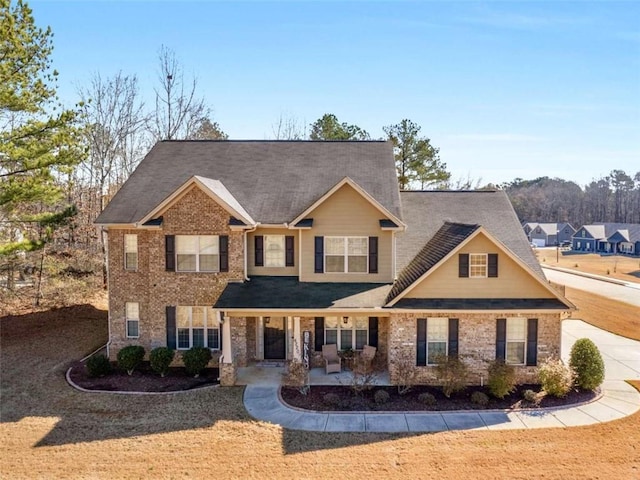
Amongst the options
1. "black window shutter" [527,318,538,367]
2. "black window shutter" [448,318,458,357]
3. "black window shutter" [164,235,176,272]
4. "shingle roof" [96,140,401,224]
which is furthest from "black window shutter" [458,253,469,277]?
"black window shutter" [164,235,176,272]

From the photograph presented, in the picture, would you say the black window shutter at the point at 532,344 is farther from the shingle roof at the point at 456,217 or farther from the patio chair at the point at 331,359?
the patio chair at the point at 331,359

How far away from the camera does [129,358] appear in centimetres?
1634

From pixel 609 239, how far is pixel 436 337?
80.1 m

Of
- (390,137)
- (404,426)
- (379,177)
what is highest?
(390,137)

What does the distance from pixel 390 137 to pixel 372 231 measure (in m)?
25.8

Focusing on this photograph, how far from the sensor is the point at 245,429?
476 inches

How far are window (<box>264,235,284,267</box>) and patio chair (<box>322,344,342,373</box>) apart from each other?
3.99 metres

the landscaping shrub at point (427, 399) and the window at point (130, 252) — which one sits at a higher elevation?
the window at point (130, 252)

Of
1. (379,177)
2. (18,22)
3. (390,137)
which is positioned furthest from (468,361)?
(390,137)

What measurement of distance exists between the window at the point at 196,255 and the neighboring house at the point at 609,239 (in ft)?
267

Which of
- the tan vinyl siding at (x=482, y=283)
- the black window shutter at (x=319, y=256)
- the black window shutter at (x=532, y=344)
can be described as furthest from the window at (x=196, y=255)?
the black window shutter at (x=532, y=344)

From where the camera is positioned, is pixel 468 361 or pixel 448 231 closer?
pixel 468 361

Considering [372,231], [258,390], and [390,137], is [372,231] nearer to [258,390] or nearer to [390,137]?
[258,390]

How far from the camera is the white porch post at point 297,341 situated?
15.8 metres
